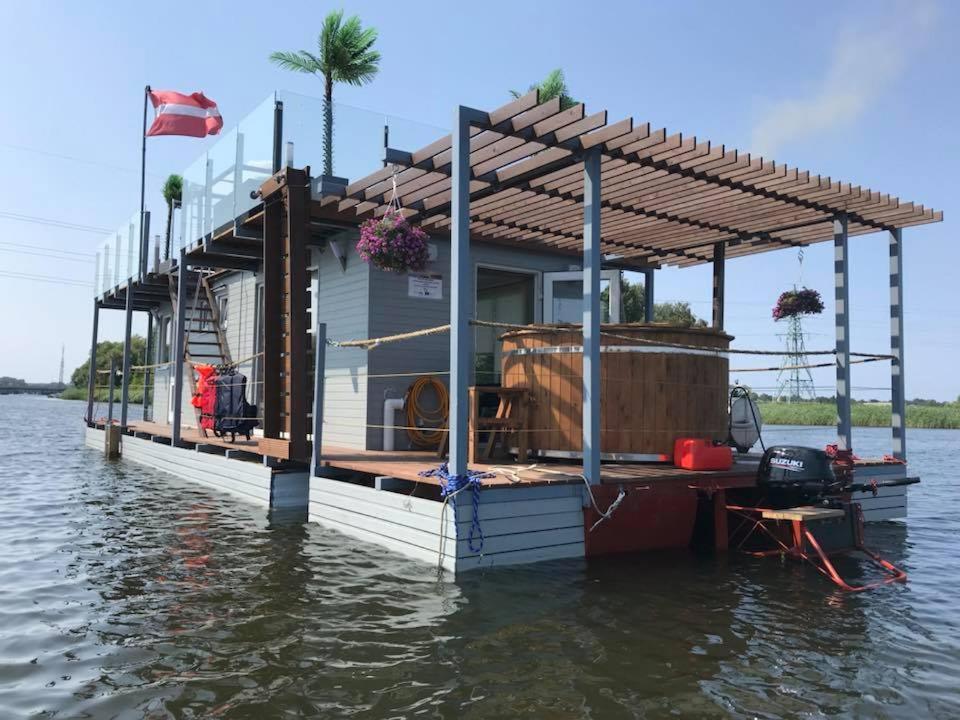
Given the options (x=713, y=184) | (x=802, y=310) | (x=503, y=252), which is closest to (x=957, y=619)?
(x=713, y=184)

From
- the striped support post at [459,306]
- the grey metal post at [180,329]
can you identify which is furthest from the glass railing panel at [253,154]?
the striped support post at [459,306]

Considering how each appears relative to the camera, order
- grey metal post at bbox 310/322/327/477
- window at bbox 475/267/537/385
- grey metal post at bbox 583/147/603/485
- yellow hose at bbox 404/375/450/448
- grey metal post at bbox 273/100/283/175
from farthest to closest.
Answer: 1. window at bbox 475/267/537/385
2. grey metal post at bbox 273/100/283/175
3. yellow hose at bbox 404/375/450/448
4. grey metal post at bbox 310/322/327/477
5. grey metal post at bbox 583/147/603/485

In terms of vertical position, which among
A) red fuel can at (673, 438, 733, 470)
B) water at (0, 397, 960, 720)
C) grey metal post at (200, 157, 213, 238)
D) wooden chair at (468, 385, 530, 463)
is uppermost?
grey metal post at (200, 157, 213, 238)

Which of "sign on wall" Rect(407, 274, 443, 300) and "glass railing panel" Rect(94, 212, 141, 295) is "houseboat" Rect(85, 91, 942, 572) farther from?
"glass railing panel" Rect(94, 212, 141, 295)

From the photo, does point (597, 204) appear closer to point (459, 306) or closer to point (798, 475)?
point (459, 306)

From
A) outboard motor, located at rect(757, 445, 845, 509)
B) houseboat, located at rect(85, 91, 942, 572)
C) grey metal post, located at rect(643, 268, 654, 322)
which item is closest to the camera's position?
houseboat, located at rect(85, 91, 942, 572)

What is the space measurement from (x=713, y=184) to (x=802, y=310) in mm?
3834

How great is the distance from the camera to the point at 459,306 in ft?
20.7

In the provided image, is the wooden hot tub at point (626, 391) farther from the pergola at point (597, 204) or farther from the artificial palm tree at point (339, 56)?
the artificial palm tree at point (339, 56)

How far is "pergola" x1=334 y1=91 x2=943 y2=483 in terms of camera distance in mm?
6406

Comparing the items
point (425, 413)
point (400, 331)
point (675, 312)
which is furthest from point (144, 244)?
point (675, 312)

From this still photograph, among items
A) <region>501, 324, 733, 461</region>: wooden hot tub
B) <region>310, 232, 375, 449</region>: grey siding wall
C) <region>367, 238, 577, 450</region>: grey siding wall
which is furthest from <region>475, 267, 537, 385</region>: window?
<region>501, 324, 733, 461</region>: wooden hot tub

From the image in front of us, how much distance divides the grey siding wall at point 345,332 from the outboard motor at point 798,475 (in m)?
5.31

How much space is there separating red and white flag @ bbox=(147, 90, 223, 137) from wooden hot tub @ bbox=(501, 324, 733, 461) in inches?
470
